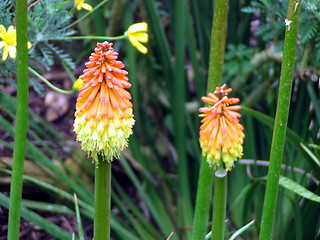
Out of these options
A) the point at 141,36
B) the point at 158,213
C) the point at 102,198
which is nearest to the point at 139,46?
the point at 141,36

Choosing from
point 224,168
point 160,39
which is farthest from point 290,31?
point 160,39

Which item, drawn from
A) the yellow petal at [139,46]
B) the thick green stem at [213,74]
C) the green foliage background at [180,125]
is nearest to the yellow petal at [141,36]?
the yellow petal at [139,46]

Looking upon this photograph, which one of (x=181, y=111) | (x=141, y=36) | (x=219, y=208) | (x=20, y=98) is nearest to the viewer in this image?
(x=20, y=98)

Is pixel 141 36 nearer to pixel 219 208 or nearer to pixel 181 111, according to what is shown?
pixel 219 208

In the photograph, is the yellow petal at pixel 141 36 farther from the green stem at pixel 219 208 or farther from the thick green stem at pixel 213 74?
the green stem at pixel 219 208

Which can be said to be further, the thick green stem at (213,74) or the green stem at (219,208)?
the thick green stem at (213,74)

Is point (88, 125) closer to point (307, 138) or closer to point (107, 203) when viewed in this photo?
point (107, 203)

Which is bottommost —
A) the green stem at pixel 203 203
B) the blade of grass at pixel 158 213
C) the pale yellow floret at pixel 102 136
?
the blade of grass at pixel 158 213

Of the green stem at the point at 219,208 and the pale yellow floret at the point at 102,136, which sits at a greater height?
the pale yellow floret at the point at 102,136
